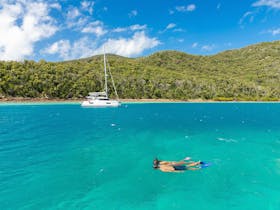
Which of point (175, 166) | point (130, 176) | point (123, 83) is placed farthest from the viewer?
point (123, 83)

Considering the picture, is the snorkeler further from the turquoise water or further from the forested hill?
the forested hill

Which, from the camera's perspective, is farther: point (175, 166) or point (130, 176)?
point (175, 166)

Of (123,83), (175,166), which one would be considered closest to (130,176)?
(175,166)

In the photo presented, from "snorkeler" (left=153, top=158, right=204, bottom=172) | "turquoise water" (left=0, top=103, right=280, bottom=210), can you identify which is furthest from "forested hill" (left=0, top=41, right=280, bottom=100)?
"snorkeler" (left=153, top=158, right=204, bottom=172)

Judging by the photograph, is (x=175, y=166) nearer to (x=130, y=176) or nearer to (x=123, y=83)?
(x=130, y=176)

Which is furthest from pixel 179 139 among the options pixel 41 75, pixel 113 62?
pixel 113 62

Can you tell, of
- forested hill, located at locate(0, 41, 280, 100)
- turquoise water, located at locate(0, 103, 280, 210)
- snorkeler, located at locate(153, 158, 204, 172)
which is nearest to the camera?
turquoise water, located at locate(0, 103, 280, 210)

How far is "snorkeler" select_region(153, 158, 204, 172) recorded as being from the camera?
18922 mm

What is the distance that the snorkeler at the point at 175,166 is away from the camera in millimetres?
18922

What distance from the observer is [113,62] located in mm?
187375

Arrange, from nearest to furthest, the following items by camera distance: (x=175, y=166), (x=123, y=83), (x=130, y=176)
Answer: (x=130, y=176)
(x=175, y=166)
(x=123, y=83)

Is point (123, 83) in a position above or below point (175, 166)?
above

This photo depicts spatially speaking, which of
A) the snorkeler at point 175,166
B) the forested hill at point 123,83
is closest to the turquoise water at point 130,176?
the snorkeler at point 175,166

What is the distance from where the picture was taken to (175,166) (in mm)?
19484
